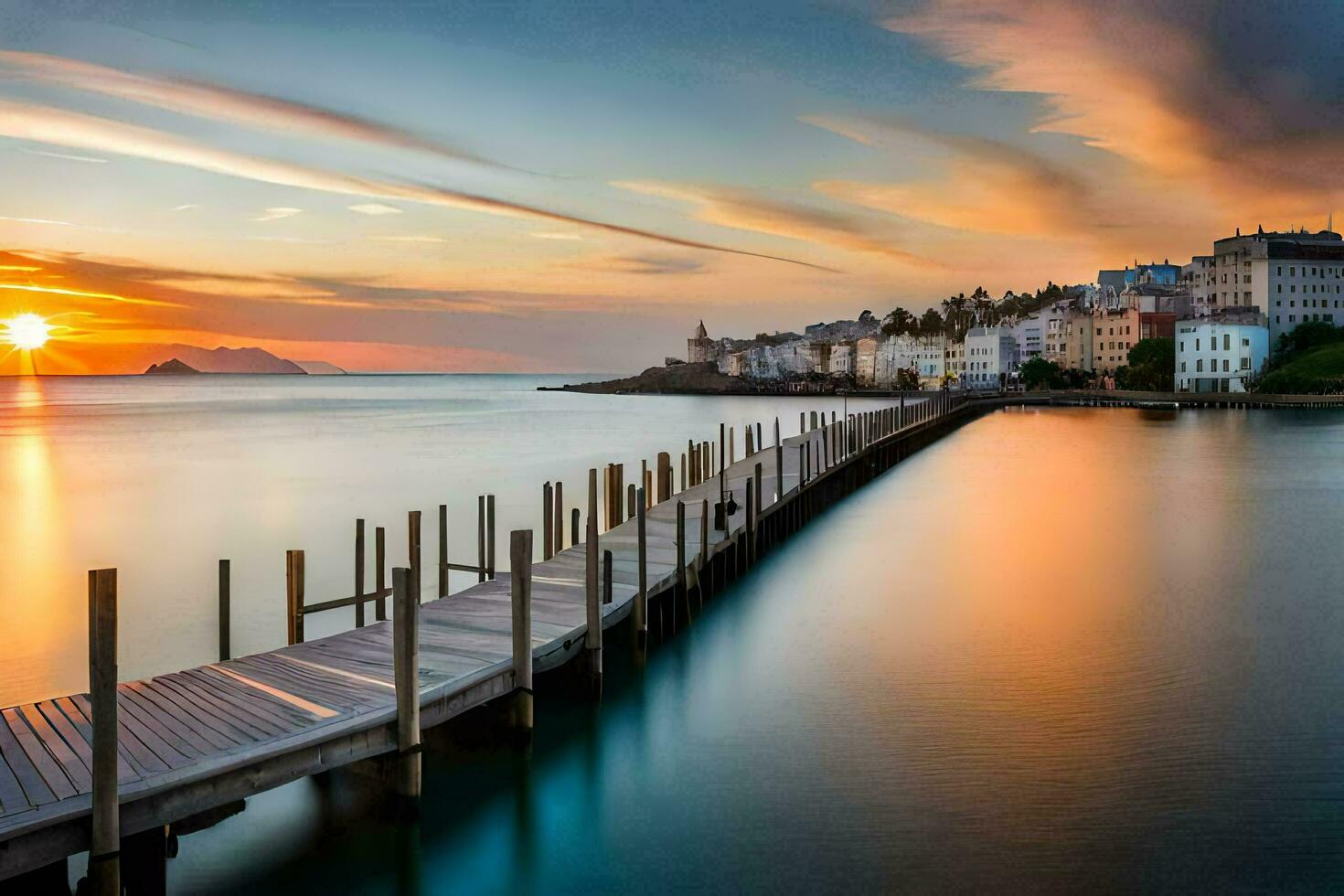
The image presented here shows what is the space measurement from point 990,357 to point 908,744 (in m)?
130

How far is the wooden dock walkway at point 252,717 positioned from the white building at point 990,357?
12597 centimetres

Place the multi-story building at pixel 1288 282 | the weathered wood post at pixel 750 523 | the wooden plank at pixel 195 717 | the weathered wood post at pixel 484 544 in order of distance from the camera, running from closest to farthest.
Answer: the wooden plank at pixel 195 717 → the weathered wood post at pixel 484 544 → the weathered wood post at pixel 750 523 → the multi-story building at pixel 1288 282

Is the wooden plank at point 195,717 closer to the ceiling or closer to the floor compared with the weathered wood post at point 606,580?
closer to the floor

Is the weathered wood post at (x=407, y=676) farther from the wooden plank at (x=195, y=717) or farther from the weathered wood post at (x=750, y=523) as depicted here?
the weathered wood post at (x=750, y=523)

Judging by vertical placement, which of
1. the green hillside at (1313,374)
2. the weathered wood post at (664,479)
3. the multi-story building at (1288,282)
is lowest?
the weathered wood post at (664,479)

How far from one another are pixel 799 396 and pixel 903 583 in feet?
495

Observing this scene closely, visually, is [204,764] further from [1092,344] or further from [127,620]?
[1092,344]

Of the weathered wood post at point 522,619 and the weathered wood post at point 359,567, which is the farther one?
the weathered wood post at point 359,567

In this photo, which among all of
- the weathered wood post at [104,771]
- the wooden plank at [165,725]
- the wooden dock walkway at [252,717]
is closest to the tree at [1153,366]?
the wooden dock walkway at [252,717]

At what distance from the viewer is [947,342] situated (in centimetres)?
15925

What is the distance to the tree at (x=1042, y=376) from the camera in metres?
113

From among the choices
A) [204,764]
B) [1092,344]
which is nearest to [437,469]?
[204,764]

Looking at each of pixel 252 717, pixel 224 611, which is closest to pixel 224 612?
pixel 224 611

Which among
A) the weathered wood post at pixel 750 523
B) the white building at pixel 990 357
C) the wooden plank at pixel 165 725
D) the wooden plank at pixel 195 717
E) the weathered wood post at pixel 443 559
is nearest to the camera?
the wooden plank at pixel 165 725
